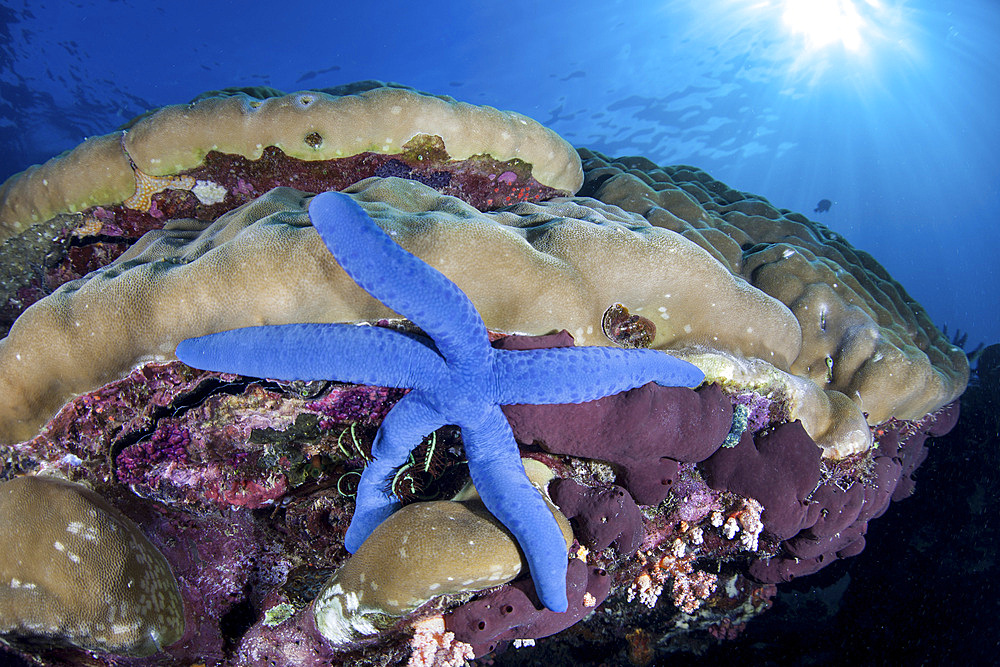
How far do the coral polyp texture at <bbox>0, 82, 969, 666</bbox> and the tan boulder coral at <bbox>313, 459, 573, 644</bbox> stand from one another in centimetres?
1

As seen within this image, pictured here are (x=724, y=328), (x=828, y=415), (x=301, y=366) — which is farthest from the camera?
(x=828, y=415)

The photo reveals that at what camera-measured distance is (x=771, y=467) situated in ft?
9.31

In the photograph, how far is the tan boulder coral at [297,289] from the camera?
7.36ft

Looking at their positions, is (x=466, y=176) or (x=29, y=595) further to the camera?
(x=466, y=176)

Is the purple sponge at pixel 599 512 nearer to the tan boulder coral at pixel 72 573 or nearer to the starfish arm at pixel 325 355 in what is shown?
the starfish arm at pixel 325 355

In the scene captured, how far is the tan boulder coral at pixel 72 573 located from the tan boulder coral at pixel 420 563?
44.2 inches

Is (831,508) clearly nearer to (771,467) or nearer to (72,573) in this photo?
(771,467)

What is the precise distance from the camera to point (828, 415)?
3197 millimetres

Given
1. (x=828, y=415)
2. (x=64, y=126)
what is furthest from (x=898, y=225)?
(x=64, y=126)

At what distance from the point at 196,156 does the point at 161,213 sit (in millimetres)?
719

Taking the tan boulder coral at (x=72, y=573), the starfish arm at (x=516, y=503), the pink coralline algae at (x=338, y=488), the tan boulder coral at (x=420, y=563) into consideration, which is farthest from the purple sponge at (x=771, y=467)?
the tan boulder coral at (x=72, y=573)

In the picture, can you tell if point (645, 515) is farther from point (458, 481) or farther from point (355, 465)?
point (355, 465)

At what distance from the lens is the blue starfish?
1734 millimetres

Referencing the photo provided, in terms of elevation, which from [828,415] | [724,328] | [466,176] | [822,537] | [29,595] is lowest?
[29,595]
